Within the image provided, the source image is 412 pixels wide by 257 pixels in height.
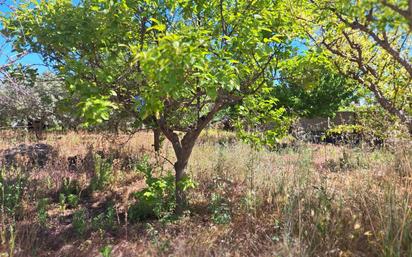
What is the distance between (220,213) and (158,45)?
2.08 metres

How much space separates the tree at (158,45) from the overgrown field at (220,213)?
0.63 meters

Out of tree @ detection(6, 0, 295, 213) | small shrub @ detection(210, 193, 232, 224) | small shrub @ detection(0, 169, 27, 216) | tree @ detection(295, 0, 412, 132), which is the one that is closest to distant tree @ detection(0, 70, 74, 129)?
tree @ detection(6, 0, 295, 213)

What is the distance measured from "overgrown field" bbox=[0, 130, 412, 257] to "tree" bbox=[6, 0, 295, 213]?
→ 0.63 metres

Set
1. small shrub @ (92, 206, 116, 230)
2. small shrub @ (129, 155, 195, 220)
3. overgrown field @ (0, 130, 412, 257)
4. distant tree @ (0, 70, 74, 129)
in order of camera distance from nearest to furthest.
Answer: overgrown field @ (0, 130, 412, 257) < distant tree @ (0, 70, 74, 129) < small shrub @ (129, 155, 195, 220) < small shrub @ (92, 206, 116, 230)

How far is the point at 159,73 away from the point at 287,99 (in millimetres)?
15681

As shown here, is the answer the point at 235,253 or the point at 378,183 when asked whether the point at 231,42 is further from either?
the point at 378,183

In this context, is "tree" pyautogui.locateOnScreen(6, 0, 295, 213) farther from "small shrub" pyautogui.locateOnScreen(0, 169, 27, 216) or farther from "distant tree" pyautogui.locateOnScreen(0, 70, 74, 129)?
"small shrub" pyautogui.locateOnScreen(0, 169, 27, 216)

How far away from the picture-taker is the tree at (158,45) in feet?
8.66

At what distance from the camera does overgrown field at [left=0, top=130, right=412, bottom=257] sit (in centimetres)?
289

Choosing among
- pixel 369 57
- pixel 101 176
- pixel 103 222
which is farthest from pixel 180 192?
pixel 369 57

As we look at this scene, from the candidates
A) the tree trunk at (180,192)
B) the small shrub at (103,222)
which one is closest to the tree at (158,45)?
the tree trunk at (180,192)

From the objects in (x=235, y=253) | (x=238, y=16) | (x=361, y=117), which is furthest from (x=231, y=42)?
(x=361, y=117)

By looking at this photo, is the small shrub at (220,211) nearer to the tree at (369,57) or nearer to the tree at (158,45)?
the tree at (158,45)

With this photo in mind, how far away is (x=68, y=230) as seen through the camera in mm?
4000
